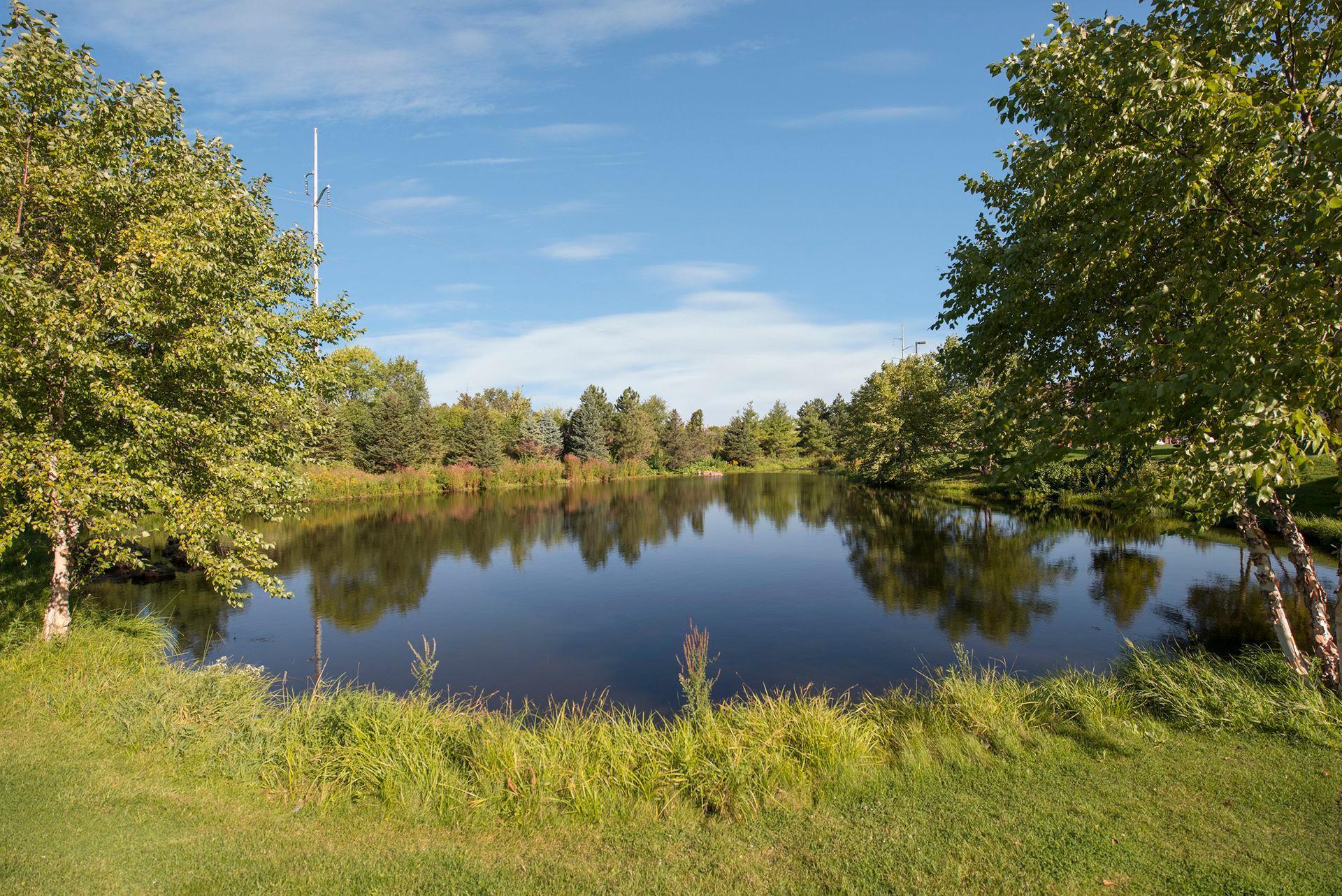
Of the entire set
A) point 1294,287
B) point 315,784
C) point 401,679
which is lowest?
point 401,679

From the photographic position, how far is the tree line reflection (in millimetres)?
14992

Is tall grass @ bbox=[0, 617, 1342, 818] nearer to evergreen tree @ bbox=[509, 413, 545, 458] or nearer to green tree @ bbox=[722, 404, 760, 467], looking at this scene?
evergreen tree @ bbox=[509, 413, 545, 458]

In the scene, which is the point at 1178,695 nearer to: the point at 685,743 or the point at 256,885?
the point at 685,743

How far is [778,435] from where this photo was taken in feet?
300

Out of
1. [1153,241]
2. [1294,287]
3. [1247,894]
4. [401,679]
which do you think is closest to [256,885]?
[1247,894]

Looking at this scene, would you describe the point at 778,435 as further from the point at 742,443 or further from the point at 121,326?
the point at 121,326

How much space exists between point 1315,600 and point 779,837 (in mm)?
6876

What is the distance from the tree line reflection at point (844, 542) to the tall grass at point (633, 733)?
218cm

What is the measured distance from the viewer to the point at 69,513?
8.71 metres

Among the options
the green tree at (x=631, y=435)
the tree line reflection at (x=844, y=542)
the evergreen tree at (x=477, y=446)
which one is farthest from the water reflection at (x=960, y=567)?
the green tree at (x=631, y=435)

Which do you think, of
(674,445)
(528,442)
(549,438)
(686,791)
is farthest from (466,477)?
(686,791)

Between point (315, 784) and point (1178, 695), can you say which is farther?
point (1178, 695)

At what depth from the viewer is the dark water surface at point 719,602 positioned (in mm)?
12398

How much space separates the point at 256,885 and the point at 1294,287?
8.52 meters
